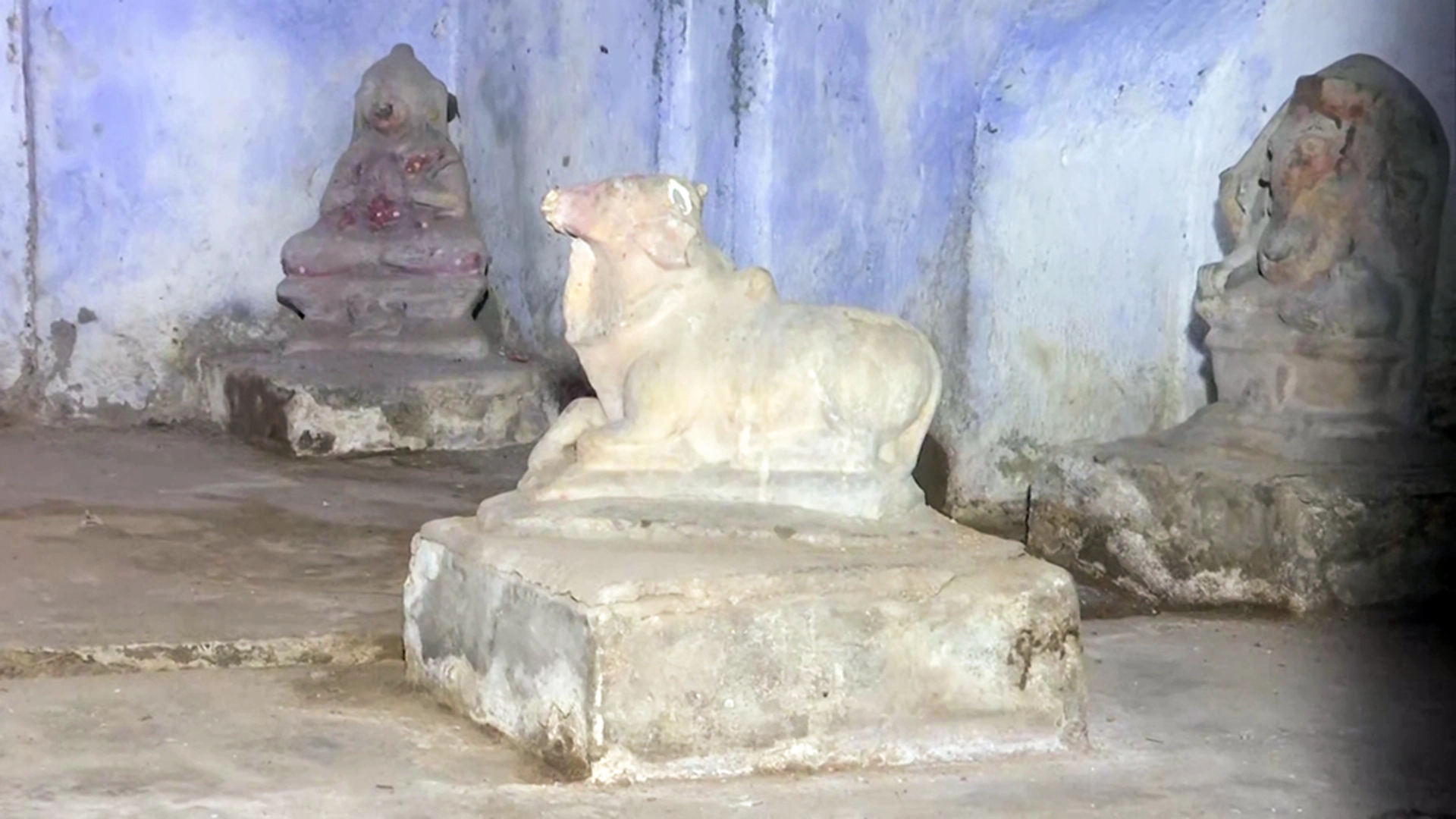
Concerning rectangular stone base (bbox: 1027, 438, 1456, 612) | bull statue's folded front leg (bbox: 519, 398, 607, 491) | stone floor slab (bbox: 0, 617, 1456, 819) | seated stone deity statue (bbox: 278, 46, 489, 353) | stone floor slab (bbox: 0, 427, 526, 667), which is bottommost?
stone floor slab (bbox: 0, 617, 1456, 819)

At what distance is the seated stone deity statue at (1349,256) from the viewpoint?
5652mm

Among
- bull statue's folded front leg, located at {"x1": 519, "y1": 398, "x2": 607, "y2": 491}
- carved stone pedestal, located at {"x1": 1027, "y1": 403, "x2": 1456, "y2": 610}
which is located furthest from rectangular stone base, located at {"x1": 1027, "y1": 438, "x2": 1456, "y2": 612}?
bull statue's folded front leg, located at {"x1": 519, "y1": 398, "x2": 607, "y2": 491}

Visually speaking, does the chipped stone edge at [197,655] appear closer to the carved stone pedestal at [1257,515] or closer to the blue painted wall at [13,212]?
the carved stone pedestal at [1257,515]

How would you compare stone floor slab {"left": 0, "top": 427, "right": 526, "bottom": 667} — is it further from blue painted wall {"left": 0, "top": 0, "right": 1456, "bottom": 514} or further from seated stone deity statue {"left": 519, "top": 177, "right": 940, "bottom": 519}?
blue painted wall {"left": 0, "top": 0, "right": 1456, "bottom": 514}

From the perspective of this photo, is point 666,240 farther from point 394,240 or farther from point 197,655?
point 394,240

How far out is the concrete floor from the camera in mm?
3818

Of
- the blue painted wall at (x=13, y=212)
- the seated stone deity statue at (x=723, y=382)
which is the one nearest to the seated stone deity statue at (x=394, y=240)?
the blue painted wall at (x=13, y=212)

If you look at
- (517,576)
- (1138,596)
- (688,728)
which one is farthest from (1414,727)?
(517,576)

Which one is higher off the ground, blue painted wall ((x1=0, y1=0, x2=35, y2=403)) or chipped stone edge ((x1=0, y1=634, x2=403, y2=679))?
blue painted wall ((x1=0, y1=0, x2=35, y2=403))

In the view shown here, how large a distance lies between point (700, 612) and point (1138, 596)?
2.17 meters

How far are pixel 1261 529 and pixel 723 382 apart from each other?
1.88m

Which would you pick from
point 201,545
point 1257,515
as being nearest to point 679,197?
point 1257,515

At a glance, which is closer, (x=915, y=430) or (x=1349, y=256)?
(x=915, y=430)

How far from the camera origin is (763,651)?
12.9 feet
